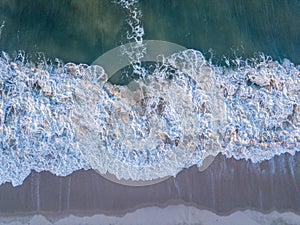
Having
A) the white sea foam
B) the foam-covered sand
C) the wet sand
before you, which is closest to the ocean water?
the white sea foam

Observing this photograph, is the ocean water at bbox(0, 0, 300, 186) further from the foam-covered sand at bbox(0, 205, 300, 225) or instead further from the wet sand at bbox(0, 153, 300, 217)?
the foam-covered sand at bbox(0, 205, 300, 225)

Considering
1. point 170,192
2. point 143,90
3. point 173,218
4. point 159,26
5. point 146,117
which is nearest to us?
point 173,218

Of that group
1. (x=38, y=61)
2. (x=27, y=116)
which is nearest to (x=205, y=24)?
(x=38, y=61)

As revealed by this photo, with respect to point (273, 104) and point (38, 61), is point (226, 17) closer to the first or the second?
point (273, 104)

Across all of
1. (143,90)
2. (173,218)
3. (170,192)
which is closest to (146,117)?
(143,90)

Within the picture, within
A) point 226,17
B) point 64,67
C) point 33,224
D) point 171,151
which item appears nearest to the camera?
point 33,224

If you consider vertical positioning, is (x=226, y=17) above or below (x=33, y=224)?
above

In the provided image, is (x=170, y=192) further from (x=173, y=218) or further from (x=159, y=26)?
(x=159, y=26)
